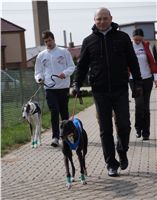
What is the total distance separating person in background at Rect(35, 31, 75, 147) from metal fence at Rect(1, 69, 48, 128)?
4466 mm

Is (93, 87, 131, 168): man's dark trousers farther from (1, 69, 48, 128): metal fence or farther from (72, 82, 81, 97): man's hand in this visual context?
(1, 69, 48, 128): metal fence

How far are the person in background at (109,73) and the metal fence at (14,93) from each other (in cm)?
744

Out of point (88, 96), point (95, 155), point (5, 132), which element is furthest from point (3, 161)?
point (88, 96)

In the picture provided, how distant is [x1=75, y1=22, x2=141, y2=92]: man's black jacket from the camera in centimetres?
717

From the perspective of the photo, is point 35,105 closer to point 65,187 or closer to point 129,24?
point 65,187

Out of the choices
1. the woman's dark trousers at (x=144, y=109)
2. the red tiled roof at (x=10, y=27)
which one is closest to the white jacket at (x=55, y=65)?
the woman's dark trousers at (x=144, y=109)

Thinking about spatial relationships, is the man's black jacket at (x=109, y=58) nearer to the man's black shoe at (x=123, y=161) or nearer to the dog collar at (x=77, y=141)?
the dog collar at (x=77, y=141)

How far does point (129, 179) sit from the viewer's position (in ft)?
23.2

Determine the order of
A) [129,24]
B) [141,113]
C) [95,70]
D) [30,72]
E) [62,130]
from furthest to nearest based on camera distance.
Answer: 1. [129,24]
2. [30,72]
3. [141,113]
4. [95,70]
5. [62,130]

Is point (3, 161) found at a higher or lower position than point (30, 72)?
lower

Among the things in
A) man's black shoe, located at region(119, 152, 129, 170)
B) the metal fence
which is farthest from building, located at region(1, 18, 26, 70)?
man's black shoe, located at region(119, 152, 129, 170)

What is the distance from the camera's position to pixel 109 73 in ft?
23.6

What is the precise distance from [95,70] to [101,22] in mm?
620

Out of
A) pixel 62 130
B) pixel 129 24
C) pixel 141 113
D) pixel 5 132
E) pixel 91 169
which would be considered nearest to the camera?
pixel 62 130
